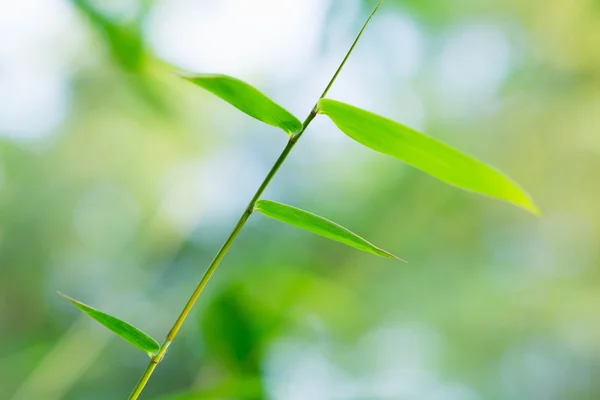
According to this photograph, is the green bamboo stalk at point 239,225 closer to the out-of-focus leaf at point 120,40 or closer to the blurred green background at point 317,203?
the out-of-focus leaf at point 120,40

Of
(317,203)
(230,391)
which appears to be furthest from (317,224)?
(317,203)

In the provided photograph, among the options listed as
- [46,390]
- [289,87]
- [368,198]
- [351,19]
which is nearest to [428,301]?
[368,198]

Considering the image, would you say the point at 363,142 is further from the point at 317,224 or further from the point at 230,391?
the point at 230,391

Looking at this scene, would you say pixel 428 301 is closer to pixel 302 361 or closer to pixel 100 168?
pixel 302 361

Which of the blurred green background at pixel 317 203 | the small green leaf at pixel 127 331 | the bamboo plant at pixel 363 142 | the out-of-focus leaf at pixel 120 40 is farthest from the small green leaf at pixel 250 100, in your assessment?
the blurred green background at pixel 317 203

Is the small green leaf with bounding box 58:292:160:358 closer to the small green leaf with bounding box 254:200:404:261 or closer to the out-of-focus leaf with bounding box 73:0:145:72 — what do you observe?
the small green leaf with bounding box 254:200:404:261

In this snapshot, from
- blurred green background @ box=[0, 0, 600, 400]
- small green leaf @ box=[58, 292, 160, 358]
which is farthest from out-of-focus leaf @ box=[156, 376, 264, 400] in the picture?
blurred green background @ box=[0, 0, 600, 400]
